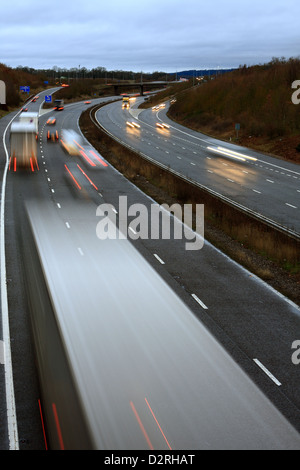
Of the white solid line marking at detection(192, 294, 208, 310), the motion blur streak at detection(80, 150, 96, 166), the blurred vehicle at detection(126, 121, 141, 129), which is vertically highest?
the blurred vehicle at detection(126, 121, 141, 129)

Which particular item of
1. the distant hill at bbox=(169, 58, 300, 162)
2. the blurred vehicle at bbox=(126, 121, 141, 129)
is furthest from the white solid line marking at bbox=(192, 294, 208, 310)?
the blurred vehicle at bbox=(126, 121, 141, 129)

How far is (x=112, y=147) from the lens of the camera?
5994cm

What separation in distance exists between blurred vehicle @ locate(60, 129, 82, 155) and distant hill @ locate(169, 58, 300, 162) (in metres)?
19.1

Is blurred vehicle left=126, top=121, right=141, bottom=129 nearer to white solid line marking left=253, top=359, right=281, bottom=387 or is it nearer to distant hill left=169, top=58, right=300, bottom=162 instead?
distant hill left=169, top=58, right=300, bottom=162

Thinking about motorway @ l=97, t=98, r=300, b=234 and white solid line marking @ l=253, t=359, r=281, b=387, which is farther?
motorway @ l=97, t=98, r=300, b=234

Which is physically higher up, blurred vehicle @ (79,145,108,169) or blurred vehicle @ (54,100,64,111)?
blurred vehicle @ (54,100,64,111)

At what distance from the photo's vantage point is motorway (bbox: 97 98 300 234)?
33.7 metres

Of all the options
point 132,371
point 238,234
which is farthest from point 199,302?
point 238,234

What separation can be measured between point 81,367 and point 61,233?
44.8 feet

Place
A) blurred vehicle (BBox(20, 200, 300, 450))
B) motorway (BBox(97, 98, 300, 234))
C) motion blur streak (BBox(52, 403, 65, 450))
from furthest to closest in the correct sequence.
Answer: motorway (BBox(97, 98, 300, 234)) < blurred vehicle (BBox(20, 200, 300, 450)) < motion blur streak (BBox(52, 403, 65, 450))

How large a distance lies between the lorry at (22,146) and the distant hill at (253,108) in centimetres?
2573

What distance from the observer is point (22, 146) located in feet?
153

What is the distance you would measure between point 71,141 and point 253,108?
2819 cm
